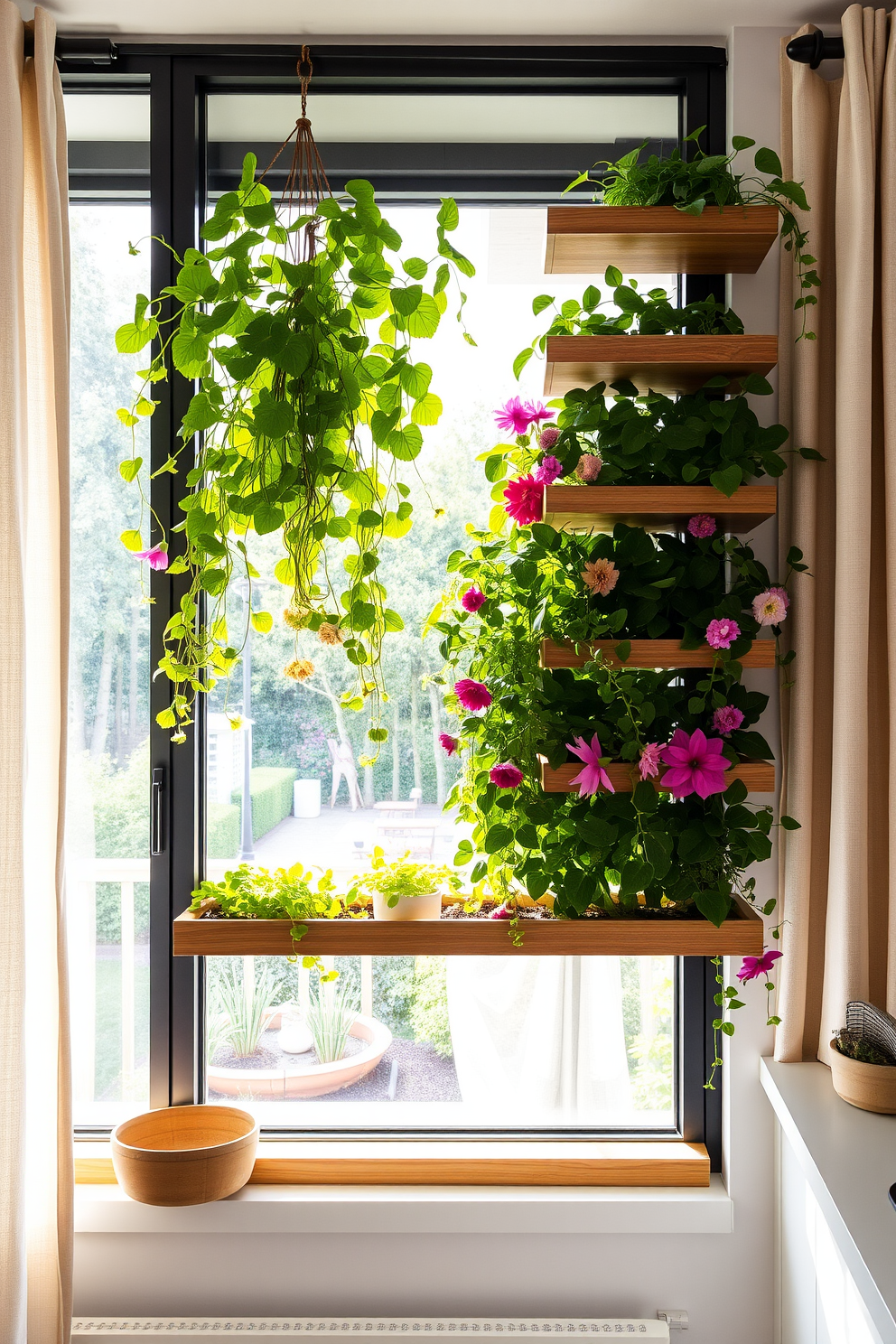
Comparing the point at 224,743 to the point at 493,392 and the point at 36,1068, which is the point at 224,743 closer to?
the point at 36,1068

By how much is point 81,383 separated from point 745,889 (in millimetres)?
1500

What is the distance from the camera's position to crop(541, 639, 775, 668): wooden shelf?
4.24 feet

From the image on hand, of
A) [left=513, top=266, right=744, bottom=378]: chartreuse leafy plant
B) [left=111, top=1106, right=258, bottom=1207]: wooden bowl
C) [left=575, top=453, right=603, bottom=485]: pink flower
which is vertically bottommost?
[left=111, top=1106, right=258, bottom=1207]: wooden bowl

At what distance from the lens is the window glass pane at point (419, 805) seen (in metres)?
1.65

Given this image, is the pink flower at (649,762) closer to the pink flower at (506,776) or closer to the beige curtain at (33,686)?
the pink flower at (506,776)

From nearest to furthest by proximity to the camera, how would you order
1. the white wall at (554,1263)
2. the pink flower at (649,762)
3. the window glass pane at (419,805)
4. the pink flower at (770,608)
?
the pink flower at (649,762) → the pink flower at (770,608) → the white wall at (554,1263) → the window glass pane at (419,805)

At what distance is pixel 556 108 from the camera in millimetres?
1629

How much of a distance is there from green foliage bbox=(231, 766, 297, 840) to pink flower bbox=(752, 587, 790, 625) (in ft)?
2.86

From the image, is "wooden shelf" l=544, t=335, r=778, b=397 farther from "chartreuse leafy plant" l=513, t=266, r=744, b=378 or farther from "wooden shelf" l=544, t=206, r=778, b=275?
"wooden shelf" l=544, t=206, r=778, b=275

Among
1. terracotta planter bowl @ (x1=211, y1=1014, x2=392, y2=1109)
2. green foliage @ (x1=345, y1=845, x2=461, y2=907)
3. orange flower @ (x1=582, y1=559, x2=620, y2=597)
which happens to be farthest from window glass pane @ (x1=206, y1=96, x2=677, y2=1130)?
orange flower @ (x1=582, y1=559, x2=620, y2=597)

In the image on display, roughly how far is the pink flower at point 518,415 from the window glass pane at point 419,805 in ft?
0.88

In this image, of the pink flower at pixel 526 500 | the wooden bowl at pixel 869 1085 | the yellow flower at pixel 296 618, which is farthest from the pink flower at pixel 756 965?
the yellow flower at pixel 296 618

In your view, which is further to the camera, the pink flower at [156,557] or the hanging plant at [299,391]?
the pink flower at [156,557]

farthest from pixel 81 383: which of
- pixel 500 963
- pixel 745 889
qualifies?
pixel 745 889
